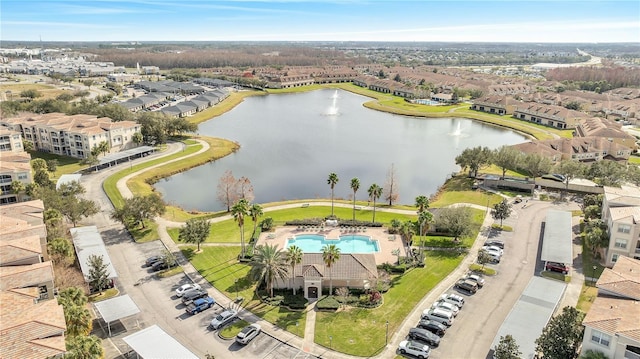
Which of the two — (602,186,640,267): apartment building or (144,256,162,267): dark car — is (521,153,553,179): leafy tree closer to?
(602,186,640,267): apartment building

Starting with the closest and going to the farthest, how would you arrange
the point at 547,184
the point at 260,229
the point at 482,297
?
1. the point at 482,297
2. the point at 260,229
3. the point at 547,184

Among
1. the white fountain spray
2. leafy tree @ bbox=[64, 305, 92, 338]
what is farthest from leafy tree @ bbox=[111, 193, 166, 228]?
the white fountain spray

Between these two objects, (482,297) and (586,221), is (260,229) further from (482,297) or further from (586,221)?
(586,221)

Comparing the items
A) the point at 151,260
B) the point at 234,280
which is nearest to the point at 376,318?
the point at 234,280

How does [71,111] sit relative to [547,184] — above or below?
above

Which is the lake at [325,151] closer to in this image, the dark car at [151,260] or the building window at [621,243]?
the dark car at [151,260]

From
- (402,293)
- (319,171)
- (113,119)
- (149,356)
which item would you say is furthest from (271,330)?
(113,119)
